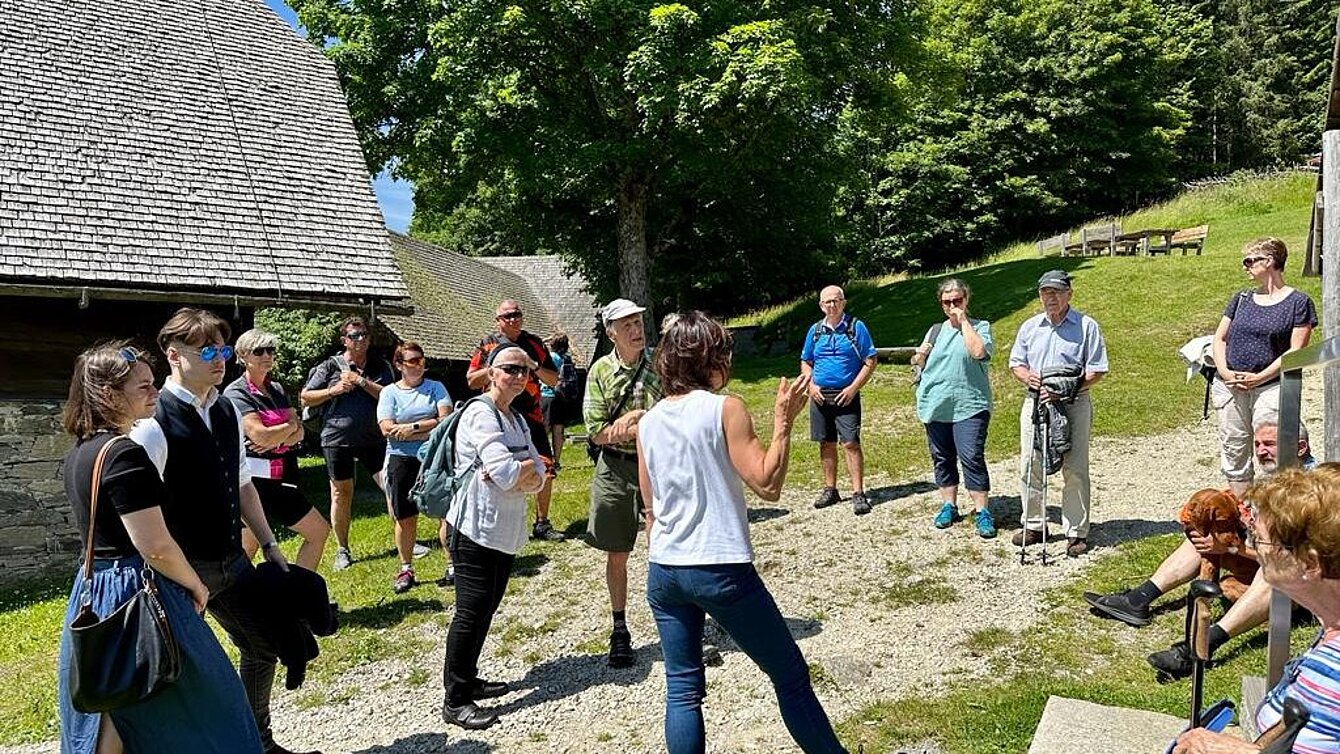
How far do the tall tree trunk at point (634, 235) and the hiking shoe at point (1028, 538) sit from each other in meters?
13.0

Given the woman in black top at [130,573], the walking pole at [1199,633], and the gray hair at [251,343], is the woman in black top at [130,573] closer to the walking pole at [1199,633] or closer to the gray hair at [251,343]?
the gray hair at [251,343]

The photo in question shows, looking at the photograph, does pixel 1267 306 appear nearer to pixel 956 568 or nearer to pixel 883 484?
pixel 956 568

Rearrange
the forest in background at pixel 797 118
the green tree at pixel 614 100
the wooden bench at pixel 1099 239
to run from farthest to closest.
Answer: the wooden bench at pixel 1099 239 < the forest in background at pixel 797 118 < the green tree at pixel 614 100

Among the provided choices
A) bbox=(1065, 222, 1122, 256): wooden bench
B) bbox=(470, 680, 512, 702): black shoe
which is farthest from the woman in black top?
bbox=(1065, 222, 1122, 256): wooden bench

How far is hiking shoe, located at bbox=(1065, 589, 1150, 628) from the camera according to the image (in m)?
4.49

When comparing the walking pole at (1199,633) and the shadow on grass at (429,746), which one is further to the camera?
the shadow on grass at (429,746)

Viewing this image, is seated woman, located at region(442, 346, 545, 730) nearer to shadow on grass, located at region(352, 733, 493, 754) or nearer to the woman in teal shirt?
shadow on grass, located at region(352, 733, 493, 754)

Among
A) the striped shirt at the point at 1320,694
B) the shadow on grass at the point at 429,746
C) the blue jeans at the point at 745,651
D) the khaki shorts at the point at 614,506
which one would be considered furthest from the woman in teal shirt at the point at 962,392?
the striped shirt at the point at 1320,694

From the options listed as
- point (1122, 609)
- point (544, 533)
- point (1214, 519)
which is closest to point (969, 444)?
point (1122, 609)

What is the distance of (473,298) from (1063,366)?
811 inches

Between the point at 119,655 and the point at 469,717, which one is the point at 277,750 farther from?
the point at 119,655

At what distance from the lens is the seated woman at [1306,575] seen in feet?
5.82

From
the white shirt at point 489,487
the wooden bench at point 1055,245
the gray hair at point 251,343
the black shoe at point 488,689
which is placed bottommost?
the black shoe at point 488,689

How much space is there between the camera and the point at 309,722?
4.34 m
